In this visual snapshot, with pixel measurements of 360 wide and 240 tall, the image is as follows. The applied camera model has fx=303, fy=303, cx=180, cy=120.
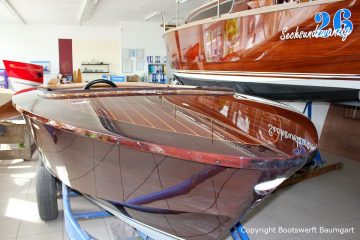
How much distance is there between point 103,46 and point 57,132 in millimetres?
9112

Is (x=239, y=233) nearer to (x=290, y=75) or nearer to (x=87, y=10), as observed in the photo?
(x=290, y=75)

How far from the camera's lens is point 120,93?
191 centimetres

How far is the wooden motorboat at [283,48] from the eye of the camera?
197cm

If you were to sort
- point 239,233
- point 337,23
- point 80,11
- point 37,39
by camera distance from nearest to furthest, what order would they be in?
point 239,233 < point 337,23 < point 80,11 < point 37,39

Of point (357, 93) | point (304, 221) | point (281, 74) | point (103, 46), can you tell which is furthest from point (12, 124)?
point (103, 46)

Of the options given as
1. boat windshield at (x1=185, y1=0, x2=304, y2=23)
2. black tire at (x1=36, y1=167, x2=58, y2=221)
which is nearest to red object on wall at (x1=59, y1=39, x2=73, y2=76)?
boat windshield at (x1=185, y1=0, x2=304, y2=23)

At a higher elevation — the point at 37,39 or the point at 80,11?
the point at 80,11

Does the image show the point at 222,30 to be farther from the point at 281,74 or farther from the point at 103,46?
the point at 103,46

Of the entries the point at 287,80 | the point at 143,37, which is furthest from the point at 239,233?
the point at 143,37

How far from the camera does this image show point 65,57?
952cm

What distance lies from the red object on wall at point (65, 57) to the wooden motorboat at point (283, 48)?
739 cm

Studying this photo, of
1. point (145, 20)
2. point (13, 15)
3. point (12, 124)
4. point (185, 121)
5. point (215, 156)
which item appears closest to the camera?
point (215, 156)

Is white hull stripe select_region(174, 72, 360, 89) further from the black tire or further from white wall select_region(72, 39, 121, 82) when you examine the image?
white wall select_region(72, 39, 121, 82)

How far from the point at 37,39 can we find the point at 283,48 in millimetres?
8985
